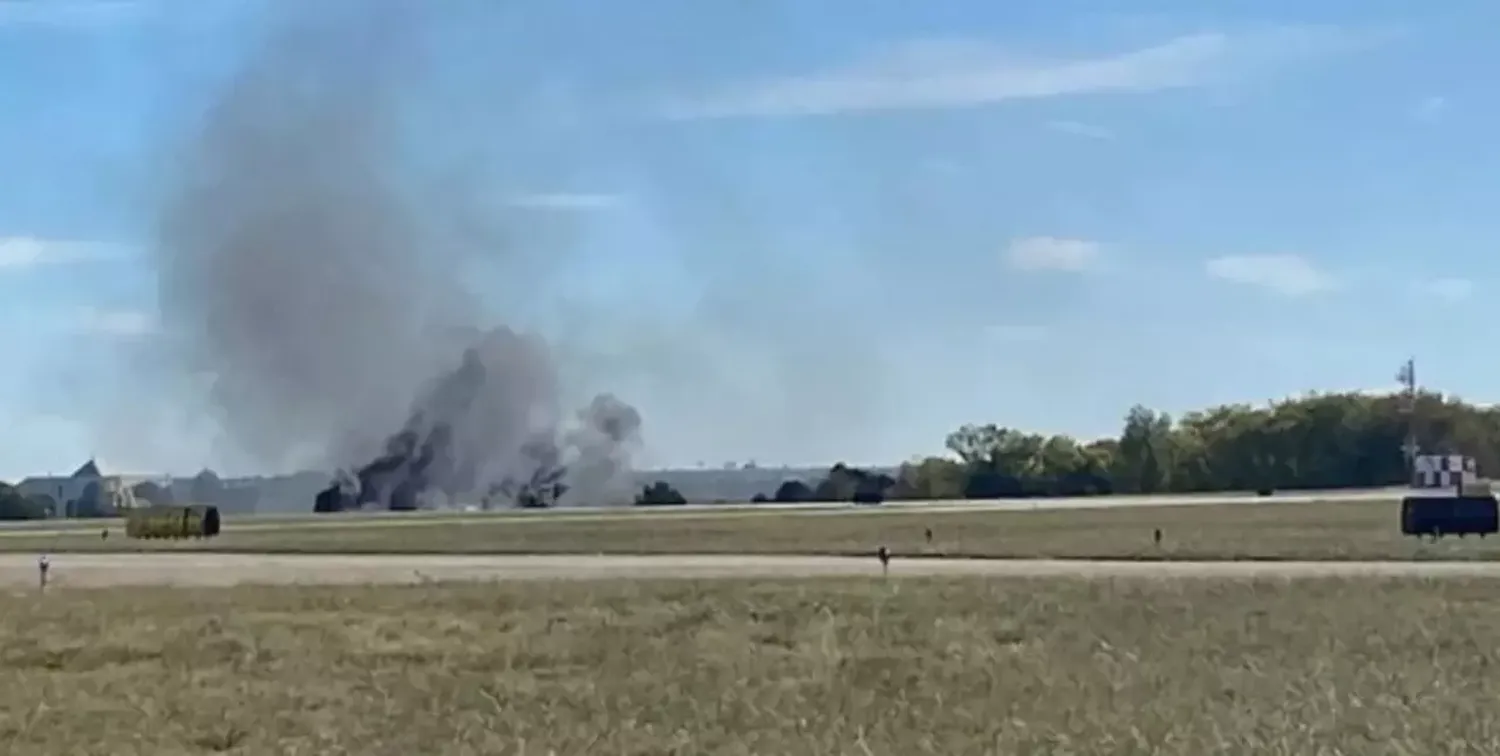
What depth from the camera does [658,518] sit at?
7806 centimetres

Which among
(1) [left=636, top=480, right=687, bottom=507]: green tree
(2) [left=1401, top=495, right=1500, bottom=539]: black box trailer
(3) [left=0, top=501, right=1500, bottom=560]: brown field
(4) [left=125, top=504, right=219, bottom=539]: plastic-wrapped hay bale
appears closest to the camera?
(3) [left=0, top=501, right=1500, bottom=560]: brown field

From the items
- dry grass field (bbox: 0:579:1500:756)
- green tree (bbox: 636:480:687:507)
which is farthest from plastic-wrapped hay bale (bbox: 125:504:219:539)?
green tree (bbox: 636:480:687:507)

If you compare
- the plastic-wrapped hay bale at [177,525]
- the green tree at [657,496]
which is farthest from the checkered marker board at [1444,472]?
the green tree at [657,496]

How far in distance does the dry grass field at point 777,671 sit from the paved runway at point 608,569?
162 inches

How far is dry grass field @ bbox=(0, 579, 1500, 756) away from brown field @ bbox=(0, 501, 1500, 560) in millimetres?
13455

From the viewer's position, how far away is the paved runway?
33.6m

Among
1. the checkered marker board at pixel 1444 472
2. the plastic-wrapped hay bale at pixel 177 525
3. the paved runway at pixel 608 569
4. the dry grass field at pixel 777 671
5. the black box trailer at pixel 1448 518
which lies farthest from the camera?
the plastic-wrapped hay bale at pixel 177 525

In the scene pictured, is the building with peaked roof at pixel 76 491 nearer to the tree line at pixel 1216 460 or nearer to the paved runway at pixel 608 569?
the tree line at pixel 1216 460

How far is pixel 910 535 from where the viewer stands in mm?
53812

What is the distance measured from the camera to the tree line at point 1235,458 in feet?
379

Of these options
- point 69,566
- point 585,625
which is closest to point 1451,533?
point 585,625

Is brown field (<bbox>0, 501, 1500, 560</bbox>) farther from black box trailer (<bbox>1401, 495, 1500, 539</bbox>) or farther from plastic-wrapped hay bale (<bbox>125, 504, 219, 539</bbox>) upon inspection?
plastic-wrapped hay bale (<bbox>125, 504, 219, 539</bbox>)

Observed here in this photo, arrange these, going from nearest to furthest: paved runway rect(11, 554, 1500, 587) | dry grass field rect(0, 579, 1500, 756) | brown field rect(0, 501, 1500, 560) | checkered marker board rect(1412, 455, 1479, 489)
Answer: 1. dry grass field rect(0, 579, 1500, 756)
2. paved runway rect(11, 554, 1500, 587)
3. brown field rect(0, 501, 1500, 560)
4. checkered marker board rect(1412, 455, 1479, 489)

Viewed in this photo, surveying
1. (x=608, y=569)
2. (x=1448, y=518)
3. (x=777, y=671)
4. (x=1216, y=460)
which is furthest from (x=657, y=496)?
(x=777, y=671)
